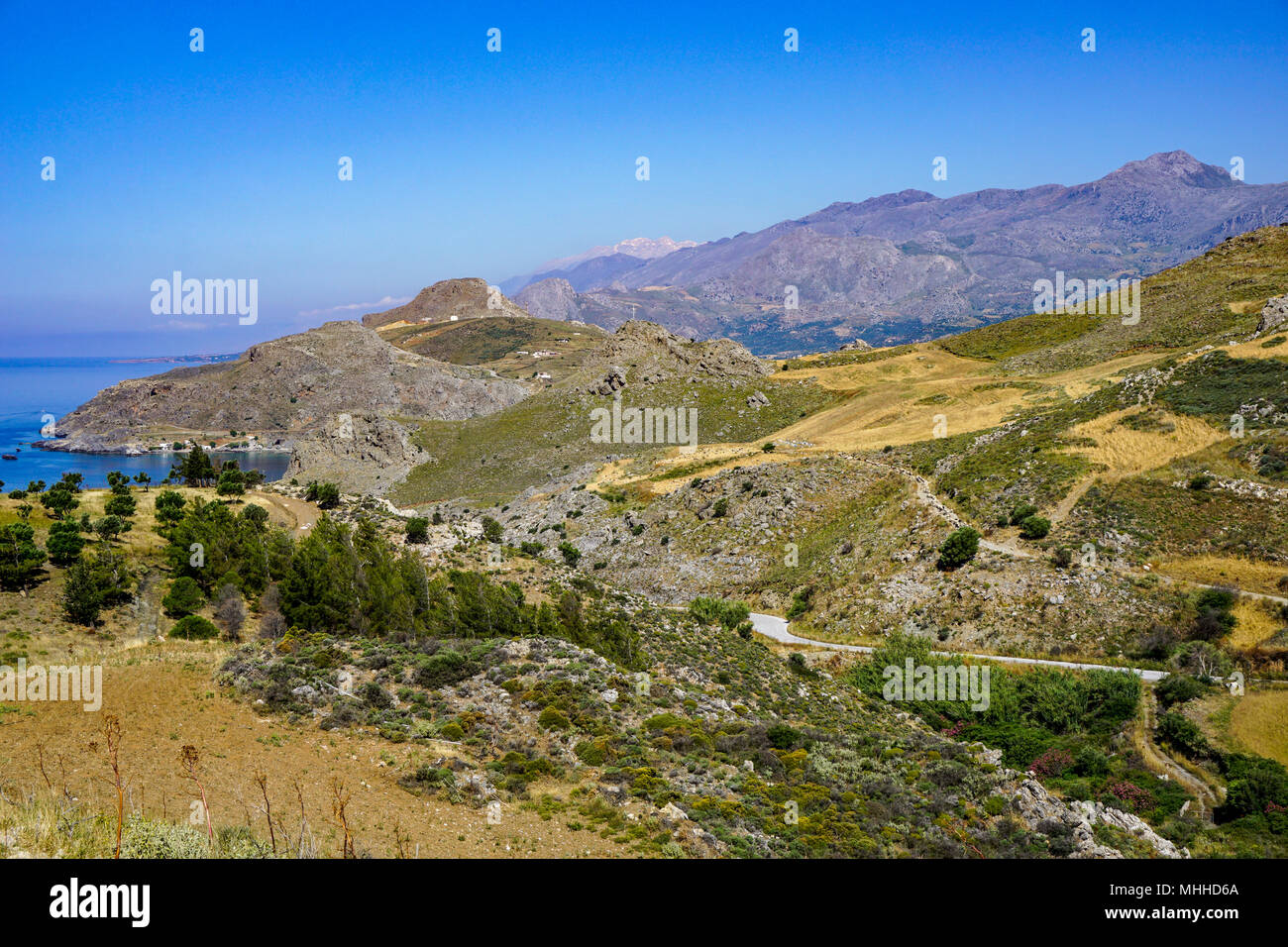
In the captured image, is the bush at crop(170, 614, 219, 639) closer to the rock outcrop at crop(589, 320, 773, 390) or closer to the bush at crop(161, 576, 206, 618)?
the bush at crop(161, 576, 206, 618)

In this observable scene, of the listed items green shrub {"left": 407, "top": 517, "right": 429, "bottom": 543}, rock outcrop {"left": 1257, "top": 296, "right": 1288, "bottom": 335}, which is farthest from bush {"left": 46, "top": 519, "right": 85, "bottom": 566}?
rock outcrop {"left": 1257, "top": 296, "right": 1288, "bottom": 335}

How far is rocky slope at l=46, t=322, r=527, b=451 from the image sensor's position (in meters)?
162

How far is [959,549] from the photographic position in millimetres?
34719

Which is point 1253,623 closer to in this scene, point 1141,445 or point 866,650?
point 866,650

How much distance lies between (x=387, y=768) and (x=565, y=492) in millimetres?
51946

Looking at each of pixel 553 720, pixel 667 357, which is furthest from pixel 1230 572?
pixel 667 357

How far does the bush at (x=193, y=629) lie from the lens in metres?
24.2

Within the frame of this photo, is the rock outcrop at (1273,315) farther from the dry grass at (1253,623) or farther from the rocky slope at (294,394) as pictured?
the rocky slope at (294,394)

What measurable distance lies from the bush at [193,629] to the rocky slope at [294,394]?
137 meters

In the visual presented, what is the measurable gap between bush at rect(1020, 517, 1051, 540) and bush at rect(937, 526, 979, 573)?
2.89 metres

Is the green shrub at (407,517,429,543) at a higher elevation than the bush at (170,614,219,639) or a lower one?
higher

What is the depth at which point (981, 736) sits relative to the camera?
2409 centimetres

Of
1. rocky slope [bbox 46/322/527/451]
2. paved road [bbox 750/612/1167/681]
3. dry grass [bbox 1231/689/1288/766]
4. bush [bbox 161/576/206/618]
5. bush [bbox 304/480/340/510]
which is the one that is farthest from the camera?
rocky slope [bbox 46/322/527/451]

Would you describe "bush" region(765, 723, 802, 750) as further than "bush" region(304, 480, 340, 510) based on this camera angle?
No
